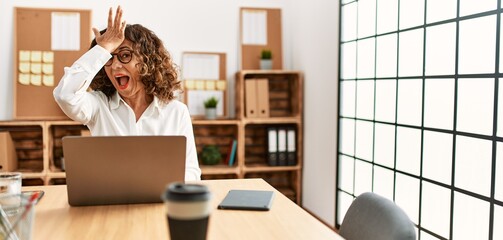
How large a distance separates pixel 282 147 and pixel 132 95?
90.9 inches

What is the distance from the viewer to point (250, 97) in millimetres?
4219

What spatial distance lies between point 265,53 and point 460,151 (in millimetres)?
2209

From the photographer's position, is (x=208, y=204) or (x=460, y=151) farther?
(x=460, y=151)

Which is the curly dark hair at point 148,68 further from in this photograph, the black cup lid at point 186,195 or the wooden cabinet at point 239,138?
the wooden cabinet at point 239,138

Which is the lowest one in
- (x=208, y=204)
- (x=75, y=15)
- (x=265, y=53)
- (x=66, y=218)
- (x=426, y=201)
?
(x=426, y=201)

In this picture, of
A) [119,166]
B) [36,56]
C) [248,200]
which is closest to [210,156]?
[36,56]

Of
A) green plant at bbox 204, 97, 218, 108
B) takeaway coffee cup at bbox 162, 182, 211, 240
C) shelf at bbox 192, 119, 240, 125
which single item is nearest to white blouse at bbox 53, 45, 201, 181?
takeaway coffee cup at bbox 162, 182, 211, 240

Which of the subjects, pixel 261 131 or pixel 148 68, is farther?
pixel 261 131

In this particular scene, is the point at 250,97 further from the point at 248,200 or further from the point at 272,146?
the point at 248,200

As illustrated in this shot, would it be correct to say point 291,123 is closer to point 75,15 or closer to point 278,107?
point 278,107

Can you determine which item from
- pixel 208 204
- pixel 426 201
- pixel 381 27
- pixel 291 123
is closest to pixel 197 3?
pixel 291 123

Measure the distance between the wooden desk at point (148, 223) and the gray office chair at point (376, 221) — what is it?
190mm

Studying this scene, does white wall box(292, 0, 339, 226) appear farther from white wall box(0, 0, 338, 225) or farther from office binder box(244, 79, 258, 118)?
office binder box(244, 79, 258, 118)

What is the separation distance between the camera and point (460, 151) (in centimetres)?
243
